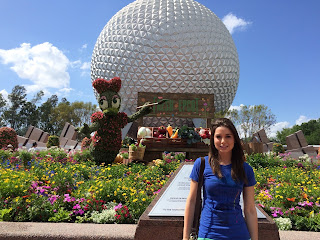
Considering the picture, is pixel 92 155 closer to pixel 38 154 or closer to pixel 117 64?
pixel 38 154

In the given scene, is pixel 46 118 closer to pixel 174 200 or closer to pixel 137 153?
pixel 137 153

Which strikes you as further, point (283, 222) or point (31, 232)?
point (283, 222)

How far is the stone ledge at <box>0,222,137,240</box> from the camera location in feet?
10.2

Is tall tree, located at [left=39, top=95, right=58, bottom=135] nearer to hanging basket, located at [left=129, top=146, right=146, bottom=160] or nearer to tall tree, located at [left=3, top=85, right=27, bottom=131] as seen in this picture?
tall tree, located at [left=3, top=85, right=27, bottom=131]

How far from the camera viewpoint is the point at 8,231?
3.30 metres

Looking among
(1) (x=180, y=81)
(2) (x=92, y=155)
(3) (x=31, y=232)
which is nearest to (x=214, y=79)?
(1) (x=180, y=81)

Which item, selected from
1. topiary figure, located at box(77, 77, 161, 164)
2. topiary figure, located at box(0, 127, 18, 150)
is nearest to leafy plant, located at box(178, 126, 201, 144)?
topiary figure, located at box(77, 77, 161, 164)

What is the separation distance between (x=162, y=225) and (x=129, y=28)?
1763 cm

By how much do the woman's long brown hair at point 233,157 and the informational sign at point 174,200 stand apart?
0.84 meters

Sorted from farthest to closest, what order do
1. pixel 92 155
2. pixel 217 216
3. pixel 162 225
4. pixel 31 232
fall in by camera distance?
pixel 92 155, pixel 31 232, pixel 162 225, pixel 217 216

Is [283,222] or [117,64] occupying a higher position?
[117,64]

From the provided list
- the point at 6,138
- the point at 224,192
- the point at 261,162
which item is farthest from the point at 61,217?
the point at 6,138

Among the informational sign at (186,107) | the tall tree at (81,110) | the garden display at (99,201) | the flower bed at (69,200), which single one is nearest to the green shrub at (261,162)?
the garden display at (99,201)

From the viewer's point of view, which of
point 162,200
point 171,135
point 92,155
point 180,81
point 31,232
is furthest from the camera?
point 180,81
